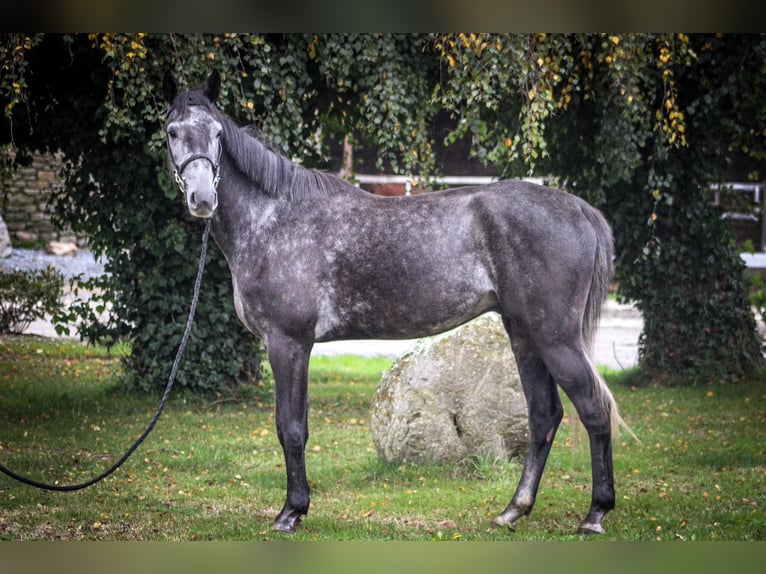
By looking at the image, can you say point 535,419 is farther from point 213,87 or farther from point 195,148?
point 213,87

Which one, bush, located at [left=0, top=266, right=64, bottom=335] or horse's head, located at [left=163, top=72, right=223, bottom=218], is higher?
horse's head, located at [left=163, top=72, right=223, bottom=218]

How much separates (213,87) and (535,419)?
2.29 meters

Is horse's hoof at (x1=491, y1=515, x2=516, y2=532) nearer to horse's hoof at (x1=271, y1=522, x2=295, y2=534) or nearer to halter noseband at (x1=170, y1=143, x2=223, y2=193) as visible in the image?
horse's hoof at (x1=271, y1=522, x2=295, y2=534)

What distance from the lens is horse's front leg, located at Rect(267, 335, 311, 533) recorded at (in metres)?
4.35

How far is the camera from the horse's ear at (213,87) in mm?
4360

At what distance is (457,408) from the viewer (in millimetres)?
5605

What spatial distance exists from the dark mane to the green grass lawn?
1.68m

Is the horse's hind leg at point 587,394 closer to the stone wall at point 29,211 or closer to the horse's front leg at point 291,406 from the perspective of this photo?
the horse's front leg at point 291,406

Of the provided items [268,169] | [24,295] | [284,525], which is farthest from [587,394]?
[24,295]

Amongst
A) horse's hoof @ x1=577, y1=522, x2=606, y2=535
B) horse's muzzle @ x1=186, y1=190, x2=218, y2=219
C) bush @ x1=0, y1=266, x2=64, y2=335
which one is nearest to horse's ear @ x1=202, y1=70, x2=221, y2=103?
horse's muzzle @ x1=186, y1=190, x2=218, y2=219

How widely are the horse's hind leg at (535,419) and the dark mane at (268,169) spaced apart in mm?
1290

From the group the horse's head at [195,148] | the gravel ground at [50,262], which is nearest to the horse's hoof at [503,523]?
the horse's head at [195,148]

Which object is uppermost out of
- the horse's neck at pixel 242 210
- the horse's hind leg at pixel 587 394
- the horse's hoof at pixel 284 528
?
the horse's neck at pixel 242 210

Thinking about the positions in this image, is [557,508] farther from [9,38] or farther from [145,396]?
[9,38]
